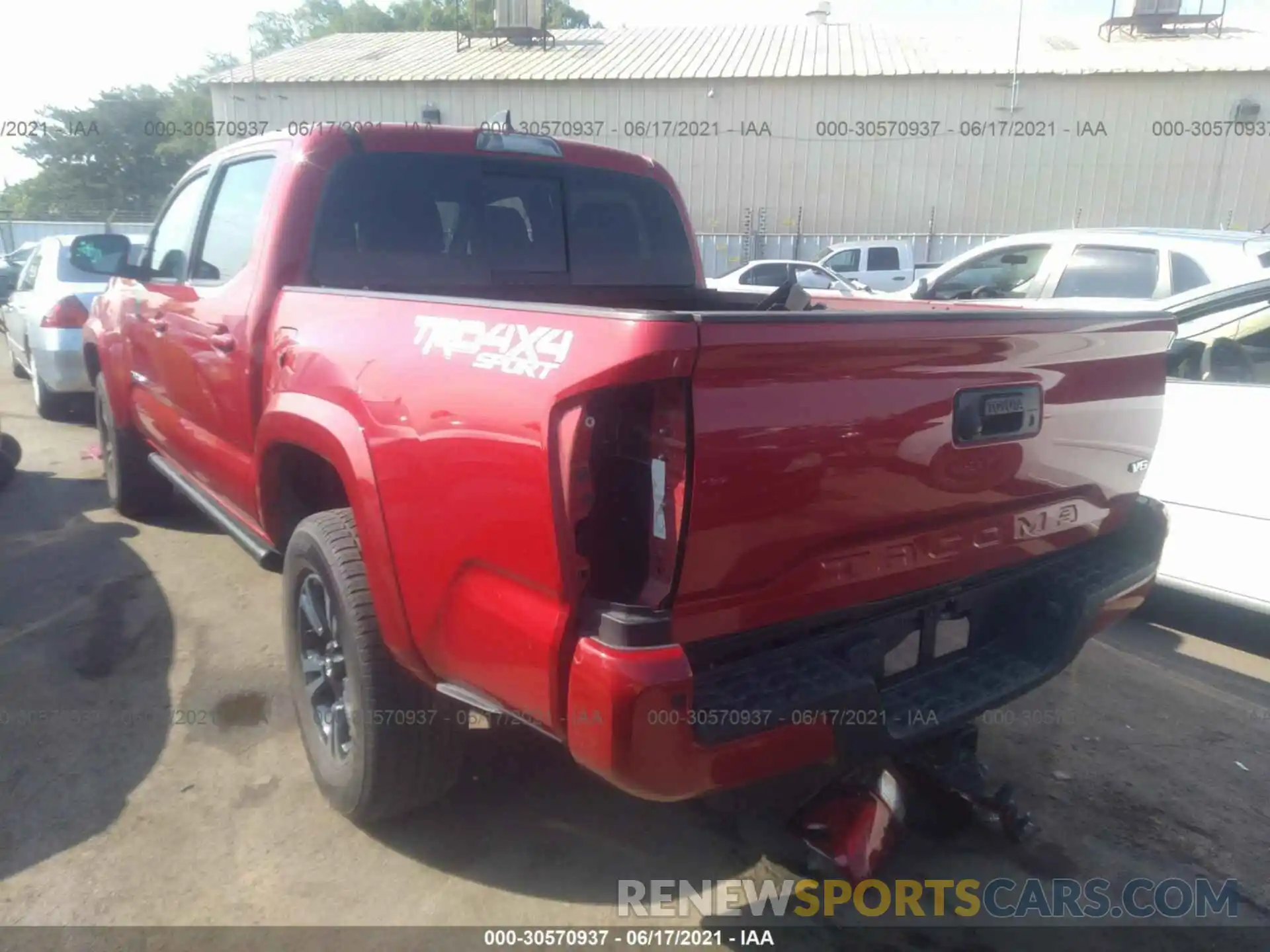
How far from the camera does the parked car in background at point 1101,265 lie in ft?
21.0

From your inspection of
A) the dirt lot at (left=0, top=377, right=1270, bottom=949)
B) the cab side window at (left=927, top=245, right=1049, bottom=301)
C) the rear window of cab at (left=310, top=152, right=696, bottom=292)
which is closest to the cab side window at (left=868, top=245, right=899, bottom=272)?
the cab side window at (left=927, top=245, right=1049, bottom=301)

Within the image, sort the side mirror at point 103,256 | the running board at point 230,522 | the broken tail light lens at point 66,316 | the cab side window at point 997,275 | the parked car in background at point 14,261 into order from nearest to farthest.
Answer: the running board at point 230,522 → the side mirror at point 103,256 → the cab side window at point 997,275 → the broken tail light lens at point 66,316 → the parked car in background at point 14,261

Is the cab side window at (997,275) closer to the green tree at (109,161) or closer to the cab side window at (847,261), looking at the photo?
the cab side window at (847,261)

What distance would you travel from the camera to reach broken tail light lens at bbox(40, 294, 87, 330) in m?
7.85

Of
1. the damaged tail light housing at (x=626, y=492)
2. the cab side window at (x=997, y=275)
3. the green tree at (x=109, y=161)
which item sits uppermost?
the green tree at (x=109, y=161)

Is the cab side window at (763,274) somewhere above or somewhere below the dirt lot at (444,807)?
above

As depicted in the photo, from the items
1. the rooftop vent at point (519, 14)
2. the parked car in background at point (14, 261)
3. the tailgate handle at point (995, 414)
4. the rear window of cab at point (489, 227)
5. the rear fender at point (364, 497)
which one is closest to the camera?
the tailgate handle at point (995, 414)

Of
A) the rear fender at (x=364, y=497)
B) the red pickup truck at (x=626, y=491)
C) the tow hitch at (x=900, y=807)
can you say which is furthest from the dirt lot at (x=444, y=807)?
the rear fender at (x=364, y=497)

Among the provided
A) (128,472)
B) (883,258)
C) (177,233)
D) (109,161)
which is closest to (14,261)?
(128,472)

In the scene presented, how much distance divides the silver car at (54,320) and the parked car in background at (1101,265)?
6.99 meters

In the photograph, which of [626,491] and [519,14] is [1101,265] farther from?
[519,14]

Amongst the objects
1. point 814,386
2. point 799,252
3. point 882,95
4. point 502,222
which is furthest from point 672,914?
point 882,95

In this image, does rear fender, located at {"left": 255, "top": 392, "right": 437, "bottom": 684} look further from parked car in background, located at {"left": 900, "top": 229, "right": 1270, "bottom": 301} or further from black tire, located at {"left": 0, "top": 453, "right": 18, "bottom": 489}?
parked car in background, located at {"left": 900, "top": 229, "right": 1270, "bottom": 301}

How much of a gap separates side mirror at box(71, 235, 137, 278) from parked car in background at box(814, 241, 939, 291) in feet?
54.0
